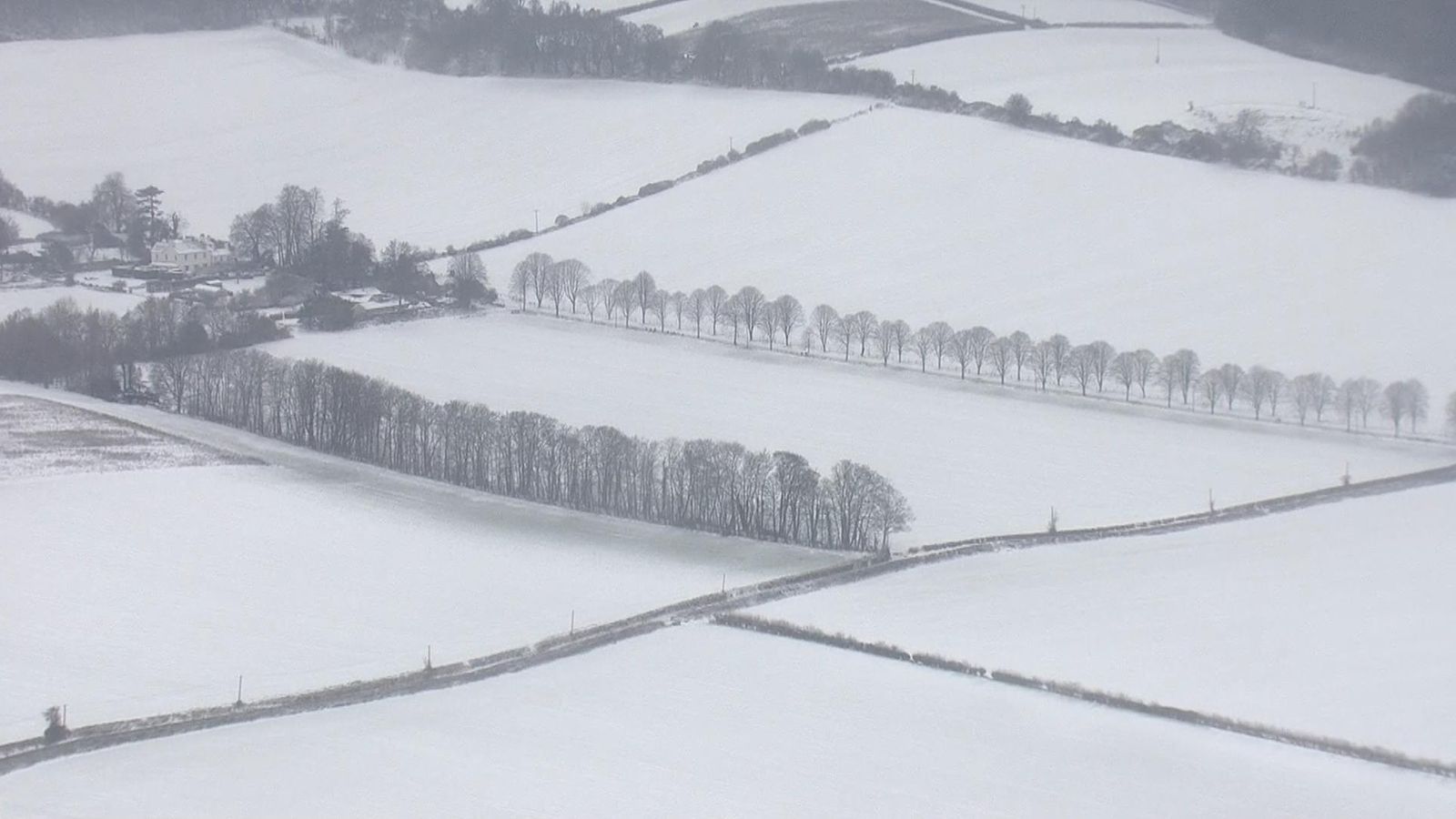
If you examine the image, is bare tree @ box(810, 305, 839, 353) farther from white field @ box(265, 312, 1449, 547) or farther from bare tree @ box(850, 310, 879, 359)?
white field @ box(265, 312, 1449, 547)

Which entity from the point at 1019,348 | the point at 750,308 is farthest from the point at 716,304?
the point at 1019,348

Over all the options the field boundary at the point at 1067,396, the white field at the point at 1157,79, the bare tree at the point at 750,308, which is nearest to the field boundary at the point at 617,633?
the field boundary at the point at 1067,396

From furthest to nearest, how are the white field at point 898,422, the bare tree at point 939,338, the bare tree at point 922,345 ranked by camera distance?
the bare tree at point 922,345, the bare tree at point 939,338, the white field at point 898,422

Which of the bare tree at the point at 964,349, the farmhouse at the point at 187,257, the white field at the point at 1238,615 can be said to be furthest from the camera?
the farmhouse at the point at 187,257

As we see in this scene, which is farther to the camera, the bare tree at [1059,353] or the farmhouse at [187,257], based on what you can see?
the farmhouse at [187,257]

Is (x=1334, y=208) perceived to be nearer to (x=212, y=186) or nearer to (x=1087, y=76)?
(x=1087, y=76)

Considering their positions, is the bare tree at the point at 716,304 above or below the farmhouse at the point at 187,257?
below

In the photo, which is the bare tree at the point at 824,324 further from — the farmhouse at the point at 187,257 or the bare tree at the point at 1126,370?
the farmhouse at the point at 187,257
